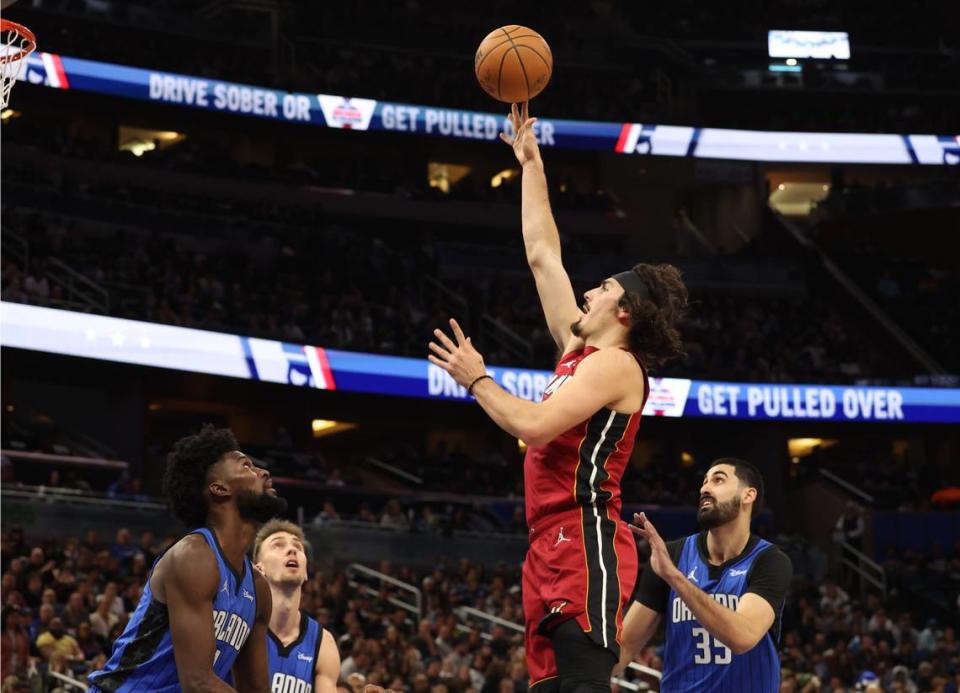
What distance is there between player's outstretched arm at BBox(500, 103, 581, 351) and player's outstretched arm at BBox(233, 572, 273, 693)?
1.46 metres

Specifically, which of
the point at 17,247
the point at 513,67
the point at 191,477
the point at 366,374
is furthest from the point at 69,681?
the point at 366,374

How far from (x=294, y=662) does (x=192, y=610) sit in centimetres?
165

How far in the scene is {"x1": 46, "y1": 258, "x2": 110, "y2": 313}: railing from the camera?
2416cm

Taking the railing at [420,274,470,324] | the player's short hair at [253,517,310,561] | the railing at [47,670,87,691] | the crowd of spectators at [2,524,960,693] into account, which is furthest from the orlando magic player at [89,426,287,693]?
the railing at [420,274,470,324]

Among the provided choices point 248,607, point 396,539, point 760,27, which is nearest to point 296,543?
point 248,607

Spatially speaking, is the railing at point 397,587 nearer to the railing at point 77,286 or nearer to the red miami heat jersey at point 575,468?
the railing at point 77,286

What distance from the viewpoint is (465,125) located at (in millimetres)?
30953

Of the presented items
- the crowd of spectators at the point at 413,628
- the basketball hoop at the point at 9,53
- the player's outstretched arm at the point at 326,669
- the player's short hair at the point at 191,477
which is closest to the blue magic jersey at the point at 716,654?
the player's outstretched arm at the point at 326,669

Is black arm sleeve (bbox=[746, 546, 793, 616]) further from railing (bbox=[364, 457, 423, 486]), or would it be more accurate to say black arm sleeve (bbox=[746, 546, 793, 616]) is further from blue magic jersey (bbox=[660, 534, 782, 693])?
railing (bbox=[364, 457, 423, 486])

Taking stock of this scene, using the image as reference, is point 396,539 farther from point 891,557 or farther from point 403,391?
point 891,557

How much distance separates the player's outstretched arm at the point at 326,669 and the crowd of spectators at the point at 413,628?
126 inches

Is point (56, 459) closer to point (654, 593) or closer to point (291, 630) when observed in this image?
point (291, 630)

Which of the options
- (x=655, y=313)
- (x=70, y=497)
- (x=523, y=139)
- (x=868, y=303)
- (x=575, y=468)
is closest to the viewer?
(x=575, y=468)

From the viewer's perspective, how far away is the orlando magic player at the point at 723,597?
6.17 m
